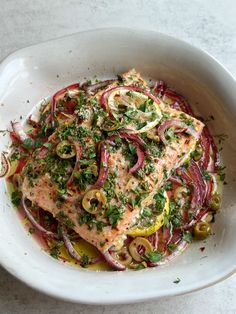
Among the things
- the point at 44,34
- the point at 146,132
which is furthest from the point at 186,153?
the point at 44,34

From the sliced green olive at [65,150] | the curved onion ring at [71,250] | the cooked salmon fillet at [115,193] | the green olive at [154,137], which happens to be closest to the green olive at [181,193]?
the cooked salmon fillet at [115,193]

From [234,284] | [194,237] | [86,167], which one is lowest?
[234,284]

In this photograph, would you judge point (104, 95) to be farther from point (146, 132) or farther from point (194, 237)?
point (194, 237)

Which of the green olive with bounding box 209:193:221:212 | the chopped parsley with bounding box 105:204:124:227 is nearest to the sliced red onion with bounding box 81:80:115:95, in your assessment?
the chopped parsley with bounding box 105:204:124:227

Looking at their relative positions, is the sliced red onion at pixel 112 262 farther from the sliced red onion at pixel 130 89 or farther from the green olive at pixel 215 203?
the sliced red onion at pixel 130 89

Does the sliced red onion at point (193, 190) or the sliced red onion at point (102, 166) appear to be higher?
the sliced red onion at point (102, 166)
